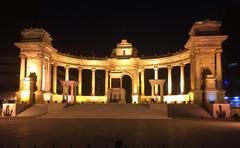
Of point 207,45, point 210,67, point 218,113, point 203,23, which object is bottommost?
point 218,113

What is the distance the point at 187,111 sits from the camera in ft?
138

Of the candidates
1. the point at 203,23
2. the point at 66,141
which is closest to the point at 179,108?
the point at 203,23

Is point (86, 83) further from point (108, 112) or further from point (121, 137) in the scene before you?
point (121, 137)

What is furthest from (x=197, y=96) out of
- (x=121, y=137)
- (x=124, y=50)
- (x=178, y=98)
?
(x=121, y=137)

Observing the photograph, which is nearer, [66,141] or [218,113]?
[66,141]

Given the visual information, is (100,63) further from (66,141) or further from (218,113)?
(66,141)

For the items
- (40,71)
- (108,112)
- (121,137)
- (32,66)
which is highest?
(32,66)

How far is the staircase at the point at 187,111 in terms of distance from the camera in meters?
40.9

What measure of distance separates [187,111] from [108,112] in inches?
467

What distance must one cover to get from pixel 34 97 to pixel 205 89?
30029 millimetres

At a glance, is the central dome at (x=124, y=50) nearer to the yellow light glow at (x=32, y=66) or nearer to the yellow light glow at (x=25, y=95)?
the yellow light glow at (x=32, y=66)

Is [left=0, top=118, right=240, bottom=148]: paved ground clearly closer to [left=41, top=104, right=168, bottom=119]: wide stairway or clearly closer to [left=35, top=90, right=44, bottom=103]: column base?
[left=41, top=104, right=168, bottom=119]: wide stairway

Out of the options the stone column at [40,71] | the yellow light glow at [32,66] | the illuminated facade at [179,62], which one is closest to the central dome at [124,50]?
the illuminated facade at [179,62]

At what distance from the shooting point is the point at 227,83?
7006 centimetres
